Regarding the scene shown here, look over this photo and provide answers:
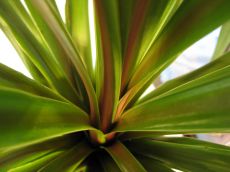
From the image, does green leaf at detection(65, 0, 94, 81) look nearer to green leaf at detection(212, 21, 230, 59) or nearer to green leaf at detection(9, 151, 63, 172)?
green leaf at detection(9, 151, 63, 172)

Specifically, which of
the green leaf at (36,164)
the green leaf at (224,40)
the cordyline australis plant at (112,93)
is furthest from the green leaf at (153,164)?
the green leaf at (224,40)

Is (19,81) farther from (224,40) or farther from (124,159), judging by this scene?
(224,40)

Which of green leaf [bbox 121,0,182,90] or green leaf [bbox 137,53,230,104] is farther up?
green leaf [bbox 121,0,182,90]

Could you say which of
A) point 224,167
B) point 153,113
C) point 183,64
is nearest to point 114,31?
point 153,113

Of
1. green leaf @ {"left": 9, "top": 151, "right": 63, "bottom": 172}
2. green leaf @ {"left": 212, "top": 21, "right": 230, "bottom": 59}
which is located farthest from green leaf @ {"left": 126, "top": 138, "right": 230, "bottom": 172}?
green leaf @ {"left": 212, "top": 21, "right": 230, "bottom": 59}

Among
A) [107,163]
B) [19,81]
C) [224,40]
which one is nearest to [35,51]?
[19,81]

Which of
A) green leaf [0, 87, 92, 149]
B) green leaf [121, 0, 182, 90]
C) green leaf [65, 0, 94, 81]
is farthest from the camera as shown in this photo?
green leaf [65, 0, 94, 81]

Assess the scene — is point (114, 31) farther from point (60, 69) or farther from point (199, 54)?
point (199, 54)
